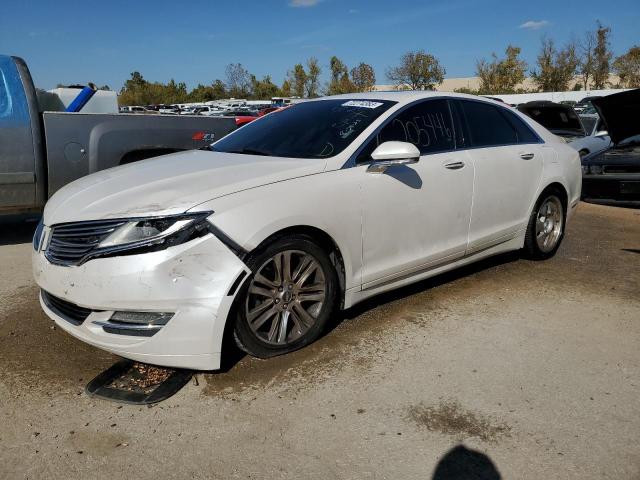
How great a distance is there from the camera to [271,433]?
270 centimetres

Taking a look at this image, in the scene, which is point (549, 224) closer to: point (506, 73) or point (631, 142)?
point (631, 142)

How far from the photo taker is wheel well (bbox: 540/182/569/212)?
532 centimetres

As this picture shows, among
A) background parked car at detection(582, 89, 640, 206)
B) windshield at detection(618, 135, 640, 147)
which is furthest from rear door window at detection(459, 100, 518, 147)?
windshield at detection(618, 135, 640, 147)

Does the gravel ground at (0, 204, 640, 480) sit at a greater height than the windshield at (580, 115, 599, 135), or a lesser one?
lesser

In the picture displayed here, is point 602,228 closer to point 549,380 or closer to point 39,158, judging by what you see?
point 549,380

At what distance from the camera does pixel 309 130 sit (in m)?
4.10

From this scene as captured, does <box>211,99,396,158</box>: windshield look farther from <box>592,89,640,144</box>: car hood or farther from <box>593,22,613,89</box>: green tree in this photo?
<box>593,22,613,89</box>: green tree

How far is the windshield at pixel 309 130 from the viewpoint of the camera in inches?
151

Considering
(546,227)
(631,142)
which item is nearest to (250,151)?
(546,227)

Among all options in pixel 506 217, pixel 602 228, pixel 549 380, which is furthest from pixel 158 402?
pixel 602 228

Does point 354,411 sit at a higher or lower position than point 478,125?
lower

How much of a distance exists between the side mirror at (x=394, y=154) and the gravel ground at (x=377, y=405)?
3.72ft

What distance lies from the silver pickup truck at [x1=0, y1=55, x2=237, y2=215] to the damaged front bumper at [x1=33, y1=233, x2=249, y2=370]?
10.5 ft

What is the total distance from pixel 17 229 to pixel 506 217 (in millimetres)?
5855
